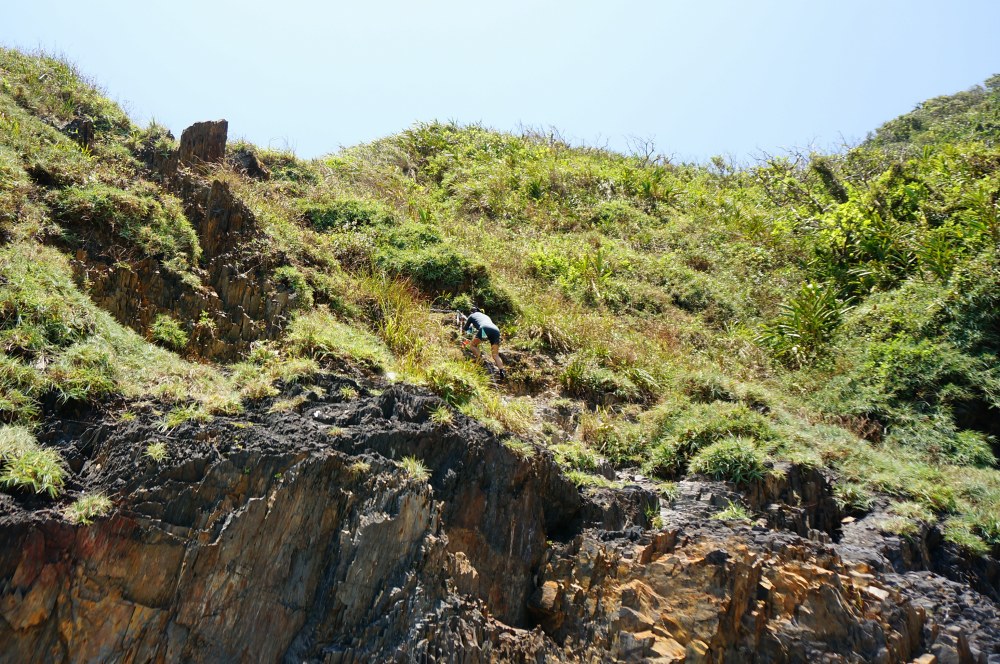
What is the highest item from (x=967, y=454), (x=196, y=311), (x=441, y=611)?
(x=967, y=454)

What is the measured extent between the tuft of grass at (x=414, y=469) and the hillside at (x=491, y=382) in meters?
0.03

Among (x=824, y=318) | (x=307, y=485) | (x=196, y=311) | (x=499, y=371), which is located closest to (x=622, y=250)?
(x=824, y=318)

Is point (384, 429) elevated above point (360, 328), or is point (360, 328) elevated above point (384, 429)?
point (360, 328)

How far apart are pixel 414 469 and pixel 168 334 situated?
326 cm

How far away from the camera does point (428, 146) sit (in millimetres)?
18703

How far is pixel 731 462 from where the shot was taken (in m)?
7.07

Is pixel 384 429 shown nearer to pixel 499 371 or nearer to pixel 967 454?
pixel 499 371

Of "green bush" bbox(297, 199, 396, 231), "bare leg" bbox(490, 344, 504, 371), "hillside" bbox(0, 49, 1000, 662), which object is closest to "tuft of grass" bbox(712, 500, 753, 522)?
"hillside" bbox(0, 49, 1000, 662)

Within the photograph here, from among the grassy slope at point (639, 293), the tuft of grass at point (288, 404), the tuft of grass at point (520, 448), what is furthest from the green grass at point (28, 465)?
the tuft of grass at point (520, 448)

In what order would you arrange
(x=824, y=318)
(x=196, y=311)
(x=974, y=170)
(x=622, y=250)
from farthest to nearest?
(x=622, y=250)
(x=974, y=170)
(x=824, y=318)
(x=196, y=311)

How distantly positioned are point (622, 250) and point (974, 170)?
21.8ft

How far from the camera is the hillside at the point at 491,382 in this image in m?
5.09

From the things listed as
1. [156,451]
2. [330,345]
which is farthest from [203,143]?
[156,451]

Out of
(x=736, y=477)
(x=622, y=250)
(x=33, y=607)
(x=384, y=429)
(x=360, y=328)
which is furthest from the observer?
(x=622, y=250)
